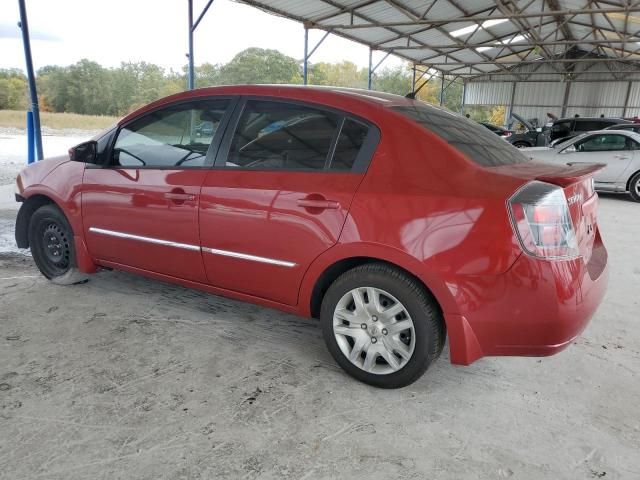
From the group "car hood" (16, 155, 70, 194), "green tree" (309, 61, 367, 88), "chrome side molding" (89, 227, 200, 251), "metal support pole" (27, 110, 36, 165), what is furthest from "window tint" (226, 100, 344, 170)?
"green tree" (309, 61, 367, 88)

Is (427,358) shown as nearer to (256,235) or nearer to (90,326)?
(256,235)

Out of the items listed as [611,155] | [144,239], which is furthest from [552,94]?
[144,239]

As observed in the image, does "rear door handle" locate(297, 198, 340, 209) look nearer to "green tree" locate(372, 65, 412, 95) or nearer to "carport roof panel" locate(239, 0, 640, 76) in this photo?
"carport roof panel" locate(239, 0, 640, 76)

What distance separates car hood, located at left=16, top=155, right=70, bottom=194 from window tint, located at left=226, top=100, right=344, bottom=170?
1637 mm

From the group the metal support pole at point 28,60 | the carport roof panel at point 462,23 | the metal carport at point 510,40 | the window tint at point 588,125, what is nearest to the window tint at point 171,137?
the metal support pole at point 28,60

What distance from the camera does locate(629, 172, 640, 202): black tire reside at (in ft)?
29.5

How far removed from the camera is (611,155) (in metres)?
9.21

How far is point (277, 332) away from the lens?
3143mm

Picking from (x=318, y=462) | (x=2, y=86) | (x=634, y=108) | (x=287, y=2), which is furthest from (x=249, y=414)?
(x=2, y=86)

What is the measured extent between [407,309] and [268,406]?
0.82 meters

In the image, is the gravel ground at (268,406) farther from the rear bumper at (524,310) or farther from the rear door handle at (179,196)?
the rear door handle at (179,196)

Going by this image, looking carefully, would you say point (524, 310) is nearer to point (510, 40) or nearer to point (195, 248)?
point (195, 248)

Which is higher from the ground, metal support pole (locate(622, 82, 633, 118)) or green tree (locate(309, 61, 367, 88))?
green tree (locate(309, 61, 367, 88))

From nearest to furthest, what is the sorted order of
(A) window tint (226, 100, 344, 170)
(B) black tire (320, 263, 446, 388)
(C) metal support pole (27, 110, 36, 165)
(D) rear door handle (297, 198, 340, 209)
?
(B) black tire (320, 263, 446, 388) < (D) rear door handle (297, 198, 340, 209) < (A) window tint (226, 100, 344, 170) < (C) metal support pole (27, 110, 36, 165)
